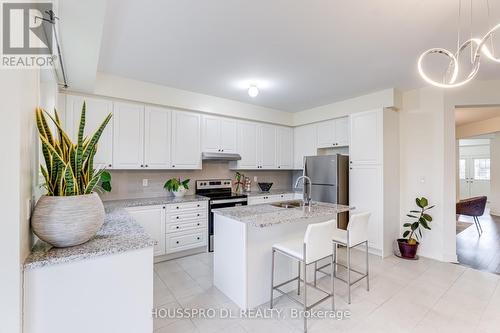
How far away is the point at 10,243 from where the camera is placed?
108 cm

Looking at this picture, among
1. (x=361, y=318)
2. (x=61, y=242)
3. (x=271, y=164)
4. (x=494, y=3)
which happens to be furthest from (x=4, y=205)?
(x=271, y=164)

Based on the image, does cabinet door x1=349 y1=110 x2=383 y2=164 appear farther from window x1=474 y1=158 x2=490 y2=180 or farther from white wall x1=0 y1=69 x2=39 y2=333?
window x1=474 y1=158 x2=490 y2=180

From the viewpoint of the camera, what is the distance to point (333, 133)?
457 cm

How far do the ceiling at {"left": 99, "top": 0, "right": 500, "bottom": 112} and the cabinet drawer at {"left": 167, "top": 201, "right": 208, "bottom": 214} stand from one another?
1.78m

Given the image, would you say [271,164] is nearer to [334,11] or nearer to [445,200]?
[445,200]

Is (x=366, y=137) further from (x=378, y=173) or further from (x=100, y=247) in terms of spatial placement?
Answer: (x=100, y=247)

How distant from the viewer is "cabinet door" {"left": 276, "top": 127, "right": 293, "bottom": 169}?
5.16 m

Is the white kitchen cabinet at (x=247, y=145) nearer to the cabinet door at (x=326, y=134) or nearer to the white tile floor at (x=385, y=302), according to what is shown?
the cabinet door at (x=326, y=134)

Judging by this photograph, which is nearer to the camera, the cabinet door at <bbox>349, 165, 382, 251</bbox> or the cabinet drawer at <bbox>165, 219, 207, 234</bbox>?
the cabinet drawer at <bbox>165, 219, 207, 234</bbox>

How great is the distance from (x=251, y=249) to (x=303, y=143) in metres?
3.36

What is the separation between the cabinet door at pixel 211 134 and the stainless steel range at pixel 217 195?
0.65 metres

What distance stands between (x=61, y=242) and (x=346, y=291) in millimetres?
2601

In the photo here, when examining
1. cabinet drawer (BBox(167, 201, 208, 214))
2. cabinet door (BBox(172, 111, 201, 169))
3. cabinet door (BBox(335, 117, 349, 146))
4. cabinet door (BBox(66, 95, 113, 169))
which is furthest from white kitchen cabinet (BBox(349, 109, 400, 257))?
cabinet door (BBox(66, 95, 113, 169))

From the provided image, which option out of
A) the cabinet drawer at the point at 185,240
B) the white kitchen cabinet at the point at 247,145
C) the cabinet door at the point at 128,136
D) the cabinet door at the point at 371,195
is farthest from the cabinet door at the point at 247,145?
the cabinet door at the point at 371,195
